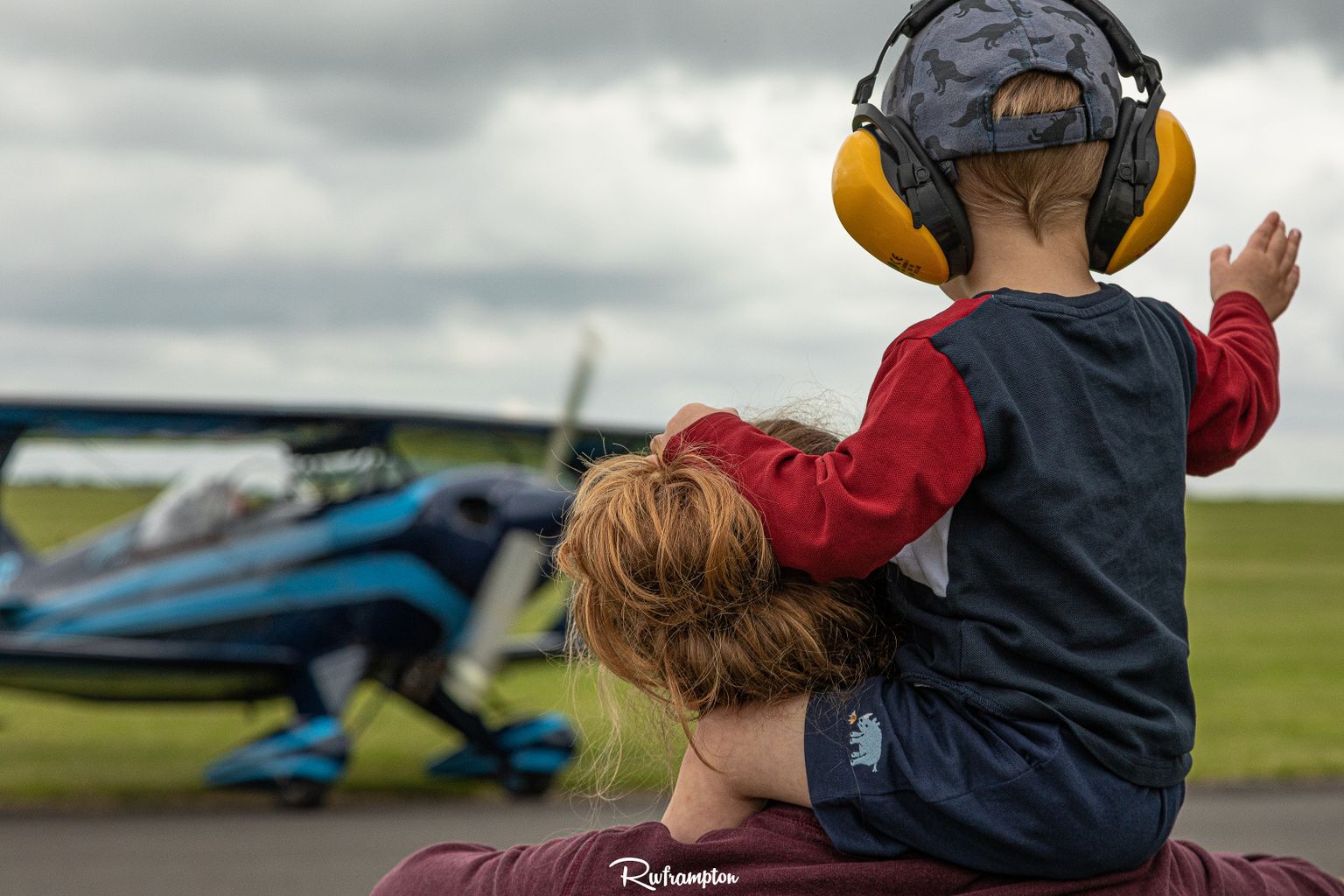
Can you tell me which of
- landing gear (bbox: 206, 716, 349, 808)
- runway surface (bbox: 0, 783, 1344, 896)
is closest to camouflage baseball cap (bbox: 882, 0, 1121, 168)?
runway surface (bbox: 0, 783, 1344, 896)

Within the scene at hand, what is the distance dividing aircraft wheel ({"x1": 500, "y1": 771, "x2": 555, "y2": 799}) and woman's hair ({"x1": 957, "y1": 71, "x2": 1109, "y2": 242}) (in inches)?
409

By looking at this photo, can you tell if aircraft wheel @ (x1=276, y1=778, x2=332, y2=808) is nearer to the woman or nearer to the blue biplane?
the blue biplane

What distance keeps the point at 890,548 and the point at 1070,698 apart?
258mm

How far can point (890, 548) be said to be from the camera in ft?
4.83

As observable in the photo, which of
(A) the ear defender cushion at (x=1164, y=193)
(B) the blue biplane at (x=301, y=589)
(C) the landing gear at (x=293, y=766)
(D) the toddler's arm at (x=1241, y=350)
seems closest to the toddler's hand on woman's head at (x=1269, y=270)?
(D) the toddler's arm at (x=1241, y=350)

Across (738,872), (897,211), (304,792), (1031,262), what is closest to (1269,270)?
(1031,262)

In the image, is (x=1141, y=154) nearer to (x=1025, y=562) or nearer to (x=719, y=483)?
(x=1025, y=562)

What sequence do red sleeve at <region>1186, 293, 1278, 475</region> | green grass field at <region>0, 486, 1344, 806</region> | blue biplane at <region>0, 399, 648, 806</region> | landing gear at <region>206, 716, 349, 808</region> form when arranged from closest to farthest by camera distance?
red sleeve at <region>1186, 293, 1278, 475</region> → landing gear at <region>206, 716, 349, 808</region> → green grass field at <region>0, 486, 1344, 806</region> → blue biplane at <region>0, 399, 648, 806</region>

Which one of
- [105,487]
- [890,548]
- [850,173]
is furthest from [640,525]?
[105,487]

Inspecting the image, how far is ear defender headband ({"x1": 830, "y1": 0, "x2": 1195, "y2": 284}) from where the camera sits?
1.63 metres

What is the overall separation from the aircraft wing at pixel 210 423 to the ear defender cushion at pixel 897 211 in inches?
396

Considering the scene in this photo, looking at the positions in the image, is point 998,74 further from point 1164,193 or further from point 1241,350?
point 1241,350

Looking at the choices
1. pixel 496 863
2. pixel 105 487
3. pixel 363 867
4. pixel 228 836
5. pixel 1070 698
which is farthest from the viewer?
pixel 105 487

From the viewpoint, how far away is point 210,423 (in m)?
11.9
